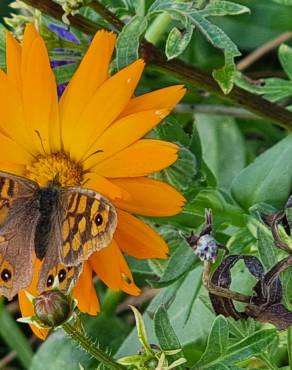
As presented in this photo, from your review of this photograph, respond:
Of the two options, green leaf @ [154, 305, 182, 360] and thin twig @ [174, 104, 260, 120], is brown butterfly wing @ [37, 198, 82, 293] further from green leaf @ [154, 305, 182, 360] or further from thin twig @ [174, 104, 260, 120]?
thin twig @ [174, 104, 260, 120]

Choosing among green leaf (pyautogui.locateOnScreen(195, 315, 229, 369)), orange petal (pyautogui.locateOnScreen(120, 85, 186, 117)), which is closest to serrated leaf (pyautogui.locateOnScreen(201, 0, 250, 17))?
orange petal (pyautogui.locateOnScreen(120, 85, 186, 117))

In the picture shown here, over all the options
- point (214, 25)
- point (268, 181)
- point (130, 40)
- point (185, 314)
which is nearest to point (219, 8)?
point (214, 25)

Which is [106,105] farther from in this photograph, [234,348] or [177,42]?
[234,348]

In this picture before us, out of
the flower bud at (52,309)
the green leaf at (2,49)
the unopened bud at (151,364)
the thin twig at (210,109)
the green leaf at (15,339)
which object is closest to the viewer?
the flower bud at (52,309)

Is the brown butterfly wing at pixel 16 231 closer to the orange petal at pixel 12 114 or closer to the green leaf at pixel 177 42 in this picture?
the orange petal at pixel 12 114

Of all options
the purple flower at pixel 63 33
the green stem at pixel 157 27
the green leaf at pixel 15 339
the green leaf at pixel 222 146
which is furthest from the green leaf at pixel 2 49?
the green leaf at pixel 15 339

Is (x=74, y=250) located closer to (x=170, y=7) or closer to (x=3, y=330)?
(x=170, y=7)
